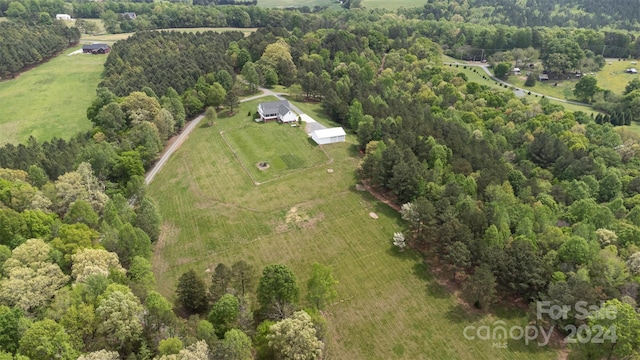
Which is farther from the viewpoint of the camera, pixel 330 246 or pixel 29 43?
pixel 29 43

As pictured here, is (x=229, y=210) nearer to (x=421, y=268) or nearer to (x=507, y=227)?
(x=421, y=268)

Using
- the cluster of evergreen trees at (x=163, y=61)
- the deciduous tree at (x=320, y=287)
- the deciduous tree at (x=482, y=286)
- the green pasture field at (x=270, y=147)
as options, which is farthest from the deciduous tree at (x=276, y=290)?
the cluster of evergreen trees at (x=163, y=61)

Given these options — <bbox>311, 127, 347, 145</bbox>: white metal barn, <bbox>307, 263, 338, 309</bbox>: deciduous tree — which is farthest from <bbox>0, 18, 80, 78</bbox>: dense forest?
<bbox>307, 263, 338, 309</bbox>: deciduous tree

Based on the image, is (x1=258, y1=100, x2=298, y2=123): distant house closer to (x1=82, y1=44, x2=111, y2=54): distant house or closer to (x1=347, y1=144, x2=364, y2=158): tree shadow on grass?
(x1=347, y1=144, x2=364, y2=158): tree shadow on grass

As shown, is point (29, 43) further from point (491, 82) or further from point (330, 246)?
point (491, 82)

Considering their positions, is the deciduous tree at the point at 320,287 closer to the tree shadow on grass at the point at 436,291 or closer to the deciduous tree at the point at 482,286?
the tree shadow on grass at the point at 436,291

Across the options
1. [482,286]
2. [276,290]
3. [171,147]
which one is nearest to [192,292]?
[276,290]
